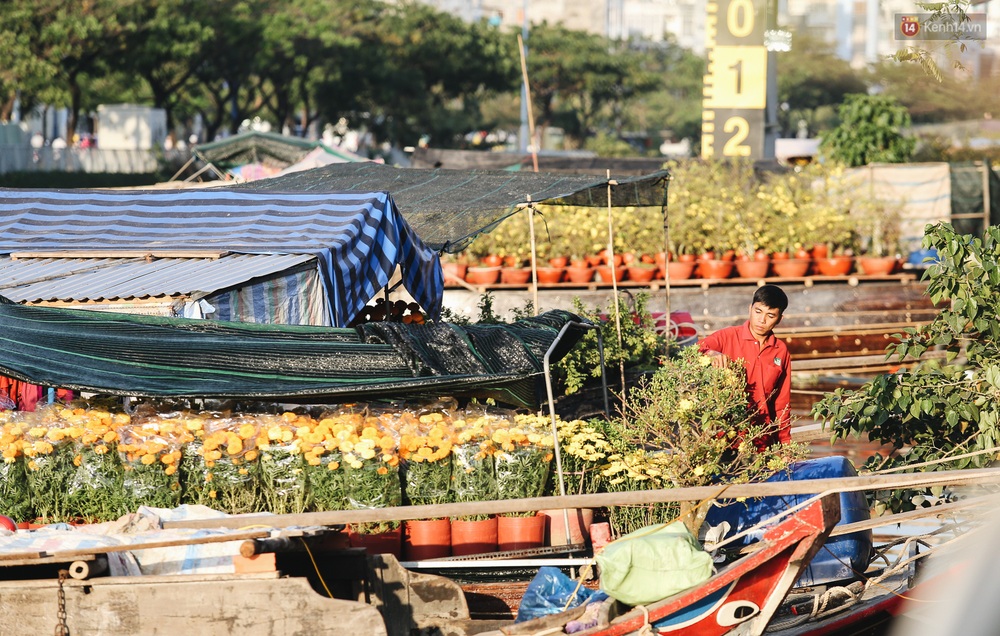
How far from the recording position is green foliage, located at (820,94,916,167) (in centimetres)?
2447

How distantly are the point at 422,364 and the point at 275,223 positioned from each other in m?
2.44

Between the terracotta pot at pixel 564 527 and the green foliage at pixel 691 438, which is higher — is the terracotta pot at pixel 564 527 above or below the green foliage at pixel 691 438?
below

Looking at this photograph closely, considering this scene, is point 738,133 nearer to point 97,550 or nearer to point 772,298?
point 772,298

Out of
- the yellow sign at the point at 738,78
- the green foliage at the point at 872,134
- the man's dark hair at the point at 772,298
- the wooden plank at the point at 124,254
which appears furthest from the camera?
the green foliage at the point at 872,134

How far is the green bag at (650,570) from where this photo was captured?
555cm

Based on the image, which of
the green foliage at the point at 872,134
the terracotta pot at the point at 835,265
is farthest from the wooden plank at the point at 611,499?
the green foliage at the point at 872,134

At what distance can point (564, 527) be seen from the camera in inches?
261

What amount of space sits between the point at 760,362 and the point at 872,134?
18.9 meters

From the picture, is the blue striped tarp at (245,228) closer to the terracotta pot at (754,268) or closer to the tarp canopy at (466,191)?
the tarp canopy at (466,191)

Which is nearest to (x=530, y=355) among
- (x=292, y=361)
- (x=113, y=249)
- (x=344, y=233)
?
(x=292, y=361)

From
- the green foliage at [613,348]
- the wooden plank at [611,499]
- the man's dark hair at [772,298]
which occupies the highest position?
the man's dark hair at [772,298]

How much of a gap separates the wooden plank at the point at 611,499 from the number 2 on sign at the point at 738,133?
748 inches

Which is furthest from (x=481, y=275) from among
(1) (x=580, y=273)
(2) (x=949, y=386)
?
(2) (x=949, y=386)

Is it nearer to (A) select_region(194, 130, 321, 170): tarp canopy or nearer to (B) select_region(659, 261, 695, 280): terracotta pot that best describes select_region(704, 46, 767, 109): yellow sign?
(B) select_region(659, 261, 695, 280): terracotta pot
